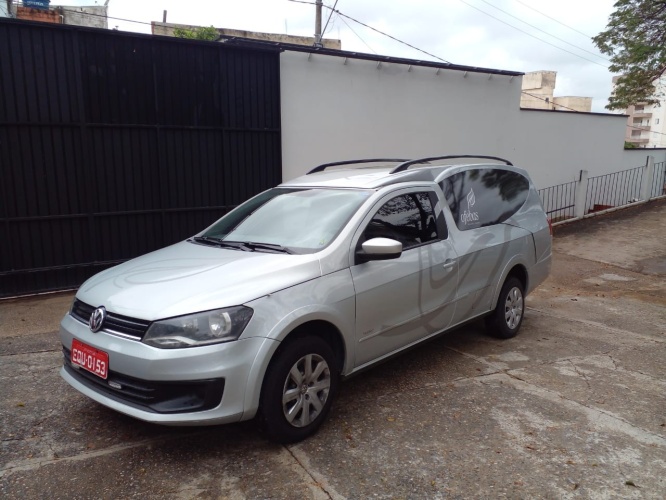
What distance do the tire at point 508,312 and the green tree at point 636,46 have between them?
928 centimetres

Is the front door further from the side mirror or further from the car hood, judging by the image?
the car hood

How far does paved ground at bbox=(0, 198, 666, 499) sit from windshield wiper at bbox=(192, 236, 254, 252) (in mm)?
1255

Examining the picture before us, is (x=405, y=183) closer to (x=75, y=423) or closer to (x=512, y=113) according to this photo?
(x=75, y=423)

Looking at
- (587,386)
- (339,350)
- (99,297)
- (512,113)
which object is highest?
(512,113)

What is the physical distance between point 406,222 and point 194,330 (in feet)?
6.59

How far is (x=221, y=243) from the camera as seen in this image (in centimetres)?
402

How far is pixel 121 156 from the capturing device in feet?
23.2

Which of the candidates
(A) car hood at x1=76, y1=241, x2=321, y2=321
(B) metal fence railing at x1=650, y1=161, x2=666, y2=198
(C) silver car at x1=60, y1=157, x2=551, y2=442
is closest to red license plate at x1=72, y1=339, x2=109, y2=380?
(C) silver car at x1=60, y1=157, x2=551, y2=442

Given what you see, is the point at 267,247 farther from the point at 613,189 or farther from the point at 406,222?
the point at 613,189

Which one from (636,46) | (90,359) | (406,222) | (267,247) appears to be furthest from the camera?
(636,46)

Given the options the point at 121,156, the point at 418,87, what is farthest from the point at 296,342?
the point at 418,87

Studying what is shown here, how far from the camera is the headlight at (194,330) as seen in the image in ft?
9.39

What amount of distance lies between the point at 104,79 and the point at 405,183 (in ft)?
15.7

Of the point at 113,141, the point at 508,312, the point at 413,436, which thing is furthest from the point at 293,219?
the point at 113,141
